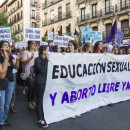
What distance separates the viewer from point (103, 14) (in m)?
22.9

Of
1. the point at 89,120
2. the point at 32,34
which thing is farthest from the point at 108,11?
the point at 89,120

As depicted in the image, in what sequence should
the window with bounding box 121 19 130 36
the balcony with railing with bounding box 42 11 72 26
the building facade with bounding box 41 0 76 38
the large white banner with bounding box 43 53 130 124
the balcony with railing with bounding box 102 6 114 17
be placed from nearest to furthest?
the large white banner with bounding box 43 53 130 124, the window with bounding box 121 19 130 36, the balcony with railing with bounding box 102 6 114 17, the building facade with bounding box 41 0 76 38, the balcony with railing with bounding box 42 11 72 26

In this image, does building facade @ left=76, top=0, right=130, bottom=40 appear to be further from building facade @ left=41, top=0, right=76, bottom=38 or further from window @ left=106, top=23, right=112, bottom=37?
building facade @ left=41, top=0, right=76, bottom=38

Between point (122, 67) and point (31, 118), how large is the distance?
9.35ft

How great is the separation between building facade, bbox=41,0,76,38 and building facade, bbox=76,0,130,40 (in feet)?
5.01

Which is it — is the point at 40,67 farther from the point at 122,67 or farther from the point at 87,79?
the point at 122,67

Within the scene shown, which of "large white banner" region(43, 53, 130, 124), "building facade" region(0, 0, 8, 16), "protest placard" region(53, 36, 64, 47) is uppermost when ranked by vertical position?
"building facade" region(0, 0, 8, 16)

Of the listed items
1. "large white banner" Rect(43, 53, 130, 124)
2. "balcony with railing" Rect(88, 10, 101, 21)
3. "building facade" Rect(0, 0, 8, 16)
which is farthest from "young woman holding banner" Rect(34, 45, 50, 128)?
"building facade" Rect(0, 0, 8, 16)

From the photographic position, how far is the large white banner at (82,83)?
363 centimetres

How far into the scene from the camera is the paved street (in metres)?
3.30

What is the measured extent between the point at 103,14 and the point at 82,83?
66.7ft

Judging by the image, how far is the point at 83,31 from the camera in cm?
768

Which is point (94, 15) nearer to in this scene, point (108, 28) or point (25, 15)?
point (108, 28)

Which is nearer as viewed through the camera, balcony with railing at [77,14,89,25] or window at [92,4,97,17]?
window at [92,4,97,17]
